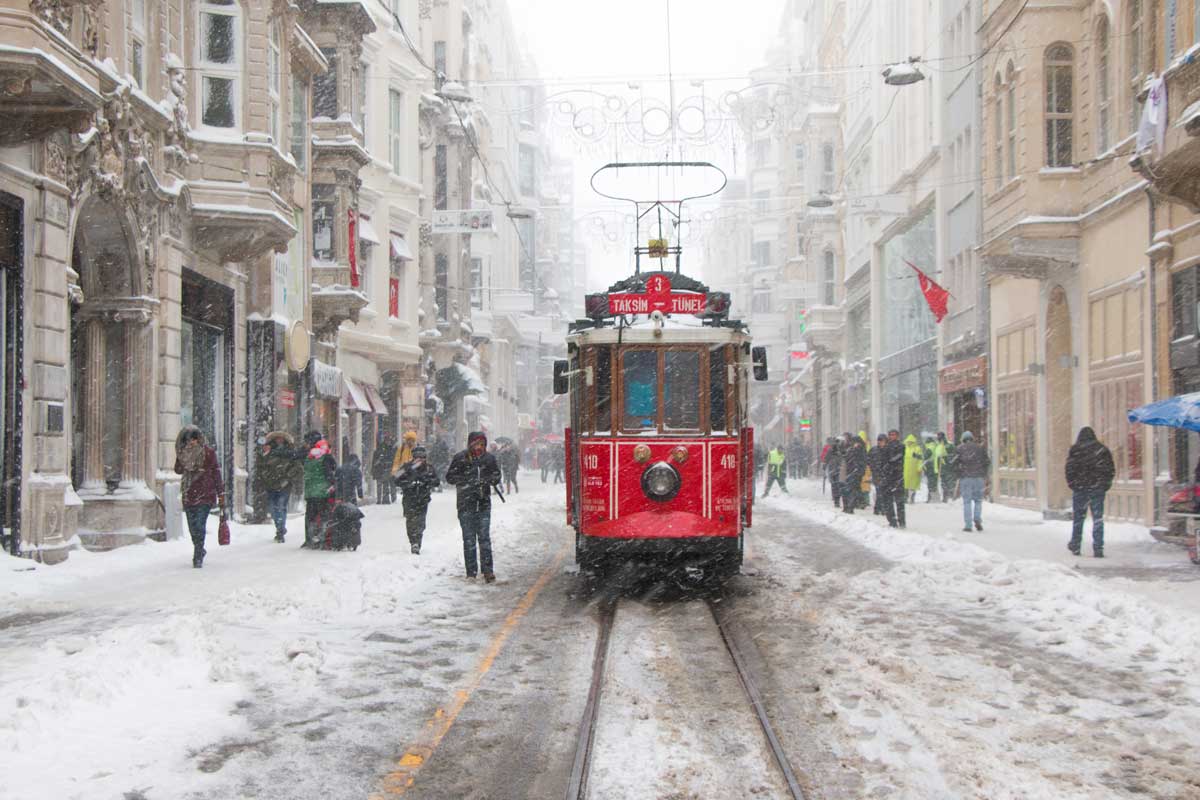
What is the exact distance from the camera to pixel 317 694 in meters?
8.44

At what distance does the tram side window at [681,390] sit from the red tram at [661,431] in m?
0.01

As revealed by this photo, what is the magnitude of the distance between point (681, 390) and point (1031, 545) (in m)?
7.98

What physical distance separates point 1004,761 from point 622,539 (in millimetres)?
7525

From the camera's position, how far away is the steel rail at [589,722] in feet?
20.1

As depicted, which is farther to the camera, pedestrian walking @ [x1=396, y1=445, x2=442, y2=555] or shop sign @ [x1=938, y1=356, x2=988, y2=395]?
shop sign @ [x1=938, y1=356, x2=988, y2=395]

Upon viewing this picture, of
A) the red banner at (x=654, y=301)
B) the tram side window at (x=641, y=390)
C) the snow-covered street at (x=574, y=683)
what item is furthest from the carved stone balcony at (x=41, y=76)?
the tram side window at (x=641, y=390)

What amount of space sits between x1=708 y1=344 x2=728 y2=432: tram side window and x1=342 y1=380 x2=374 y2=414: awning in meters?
19.9

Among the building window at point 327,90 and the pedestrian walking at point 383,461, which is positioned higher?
the building window at point 327,90

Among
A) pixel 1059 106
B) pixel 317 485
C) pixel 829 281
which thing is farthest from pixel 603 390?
pixel 829 281

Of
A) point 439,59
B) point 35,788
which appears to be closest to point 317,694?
point 35,788

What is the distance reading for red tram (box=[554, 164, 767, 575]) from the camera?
45.4 feet

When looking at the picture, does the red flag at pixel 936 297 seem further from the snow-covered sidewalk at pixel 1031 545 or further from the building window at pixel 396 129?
the building window at pixel 396 129

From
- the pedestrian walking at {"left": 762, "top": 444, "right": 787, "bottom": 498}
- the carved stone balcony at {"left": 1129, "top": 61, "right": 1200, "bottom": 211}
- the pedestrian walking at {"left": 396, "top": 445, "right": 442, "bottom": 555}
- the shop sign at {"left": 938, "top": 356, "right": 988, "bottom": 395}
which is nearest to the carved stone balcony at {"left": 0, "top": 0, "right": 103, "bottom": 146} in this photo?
the pedestrian walking at {"left": 396, "top": 445, "right": 442, "bottom": 555}

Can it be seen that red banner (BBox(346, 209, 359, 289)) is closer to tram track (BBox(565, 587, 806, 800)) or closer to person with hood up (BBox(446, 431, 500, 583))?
person with hood up (BBox(446, 431, 500, 583))
